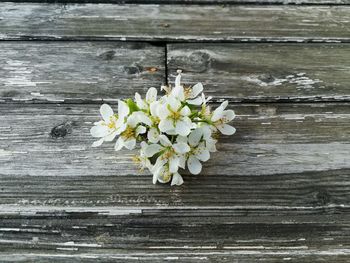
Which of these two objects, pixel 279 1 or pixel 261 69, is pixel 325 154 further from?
pixel 279 1

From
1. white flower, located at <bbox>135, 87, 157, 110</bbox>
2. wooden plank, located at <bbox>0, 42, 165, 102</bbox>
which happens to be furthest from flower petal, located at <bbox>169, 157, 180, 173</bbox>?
wooden plank, located at <bbox>0, 42, 165, 102</bbox>

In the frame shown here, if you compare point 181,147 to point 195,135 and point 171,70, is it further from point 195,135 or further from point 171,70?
point 171,70

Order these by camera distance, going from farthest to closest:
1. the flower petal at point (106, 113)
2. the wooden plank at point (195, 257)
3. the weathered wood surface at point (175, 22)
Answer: the weathered wood surface at point (175, 22)
the flower petal at point (106, 113)
the wooden plank at point (195, 257)

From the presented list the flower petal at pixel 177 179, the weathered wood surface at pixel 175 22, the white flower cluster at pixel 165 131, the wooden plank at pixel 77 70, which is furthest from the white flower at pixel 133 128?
the weathered wood surface at pixel 175 22

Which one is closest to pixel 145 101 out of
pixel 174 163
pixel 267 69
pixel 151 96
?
pixel 151 96

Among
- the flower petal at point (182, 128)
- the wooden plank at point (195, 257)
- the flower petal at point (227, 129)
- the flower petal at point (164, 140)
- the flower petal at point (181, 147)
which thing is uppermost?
the flower petal at point (182, 128)

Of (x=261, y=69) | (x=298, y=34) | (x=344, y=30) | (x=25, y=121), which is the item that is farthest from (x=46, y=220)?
(x=344, y=30)

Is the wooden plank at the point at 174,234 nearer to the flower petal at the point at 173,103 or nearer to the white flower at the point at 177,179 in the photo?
the white flower at the point at 177,179
